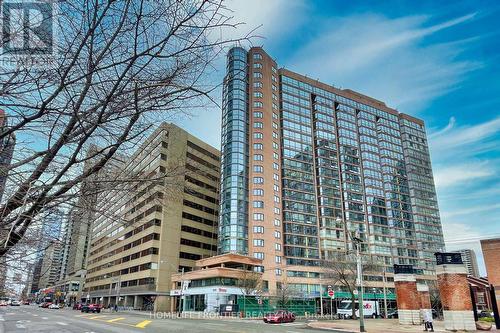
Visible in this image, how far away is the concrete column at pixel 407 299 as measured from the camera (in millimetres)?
29766

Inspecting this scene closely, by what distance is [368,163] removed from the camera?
9875 centimetres

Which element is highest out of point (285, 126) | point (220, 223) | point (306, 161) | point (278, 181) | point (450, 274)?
point (285, 126)

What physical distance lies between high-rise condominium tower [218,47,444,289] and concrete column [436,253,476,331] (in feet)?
154

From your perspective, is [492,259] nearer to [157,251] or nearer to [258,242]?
[258,242]

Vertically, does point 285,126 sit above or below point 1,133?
above

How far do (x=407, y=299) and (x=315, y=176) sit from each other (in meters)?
59.3

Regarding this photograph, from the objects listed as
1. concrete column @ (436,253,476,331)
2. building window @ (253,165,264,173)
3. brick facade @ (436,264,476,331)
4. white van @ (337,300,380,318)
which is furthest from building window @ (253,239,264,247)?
brick facade @ (436,264,476,331)

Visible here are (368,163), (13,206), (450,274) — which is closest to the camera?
(13,206)

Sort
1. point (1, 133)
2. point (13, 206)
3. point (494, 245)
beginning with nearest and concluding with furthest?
1. point (1, 133)
2. point (13, 206)
3. point (494, 245)

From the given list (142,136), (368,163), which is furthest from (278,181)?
(142,136)

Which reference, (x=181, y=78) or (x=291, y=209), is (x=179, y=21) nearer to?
(x=181, y=78)

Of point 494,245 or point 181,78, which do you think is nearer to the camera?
point 181,78

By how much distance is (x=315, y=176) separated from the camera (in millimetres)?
88500

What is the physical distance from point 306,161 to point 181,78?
85099mm
